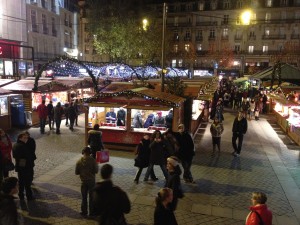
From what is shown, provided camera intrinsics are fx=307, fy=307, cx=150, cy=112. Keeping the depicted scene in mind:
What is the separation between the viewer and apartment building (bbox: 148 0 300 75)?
172 ft

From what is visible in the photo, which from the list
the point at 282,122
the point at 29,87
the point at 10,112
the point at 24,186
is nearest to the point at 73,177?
the point at 24,186

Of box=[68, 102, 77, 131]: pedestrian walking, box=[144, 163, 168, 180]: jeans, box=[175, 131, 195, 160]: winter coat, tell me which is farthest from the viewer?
box=[68, 102, 77, 131]: pedestrian walking

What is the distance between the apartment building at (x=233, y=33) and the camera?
5256 centimetres

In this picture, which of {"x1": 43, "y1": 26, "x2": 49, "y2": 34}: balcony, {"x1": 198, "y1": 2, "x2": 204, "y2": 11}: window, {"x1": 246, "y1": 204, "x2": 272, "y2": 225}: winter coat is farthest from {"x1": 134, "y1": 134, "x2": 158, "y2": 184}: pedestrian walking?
{"x1": 198, "y1": 2, "x2": 204, "y2": 11}: window

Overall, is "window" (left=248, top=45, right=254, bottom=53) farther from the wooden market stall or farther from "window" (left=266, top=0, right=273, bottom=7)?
the wooden market stall

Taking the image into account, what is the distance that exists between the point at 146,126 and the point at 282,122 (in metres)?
9.01

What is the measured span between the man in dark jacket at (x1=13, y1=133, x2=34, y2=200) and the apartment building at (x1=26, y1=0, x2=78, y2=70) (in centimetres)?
3036

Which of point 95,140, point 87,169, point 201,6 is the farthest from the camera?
point 201,6

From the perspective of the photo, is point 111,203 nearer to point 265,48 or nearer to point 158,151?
point 158,151

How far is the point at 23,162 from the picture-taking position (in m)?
7.19

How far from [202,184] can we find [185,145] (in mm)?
1242

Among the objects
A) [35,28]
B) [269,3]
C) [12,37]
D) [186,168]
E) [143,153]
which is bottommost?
[186,168]

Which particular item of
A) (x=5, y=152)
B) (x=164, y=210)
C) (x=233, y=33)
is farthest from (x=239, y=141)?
(x=233, y=33)

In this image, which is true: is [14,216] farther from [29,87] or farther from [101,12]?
[101,12]
